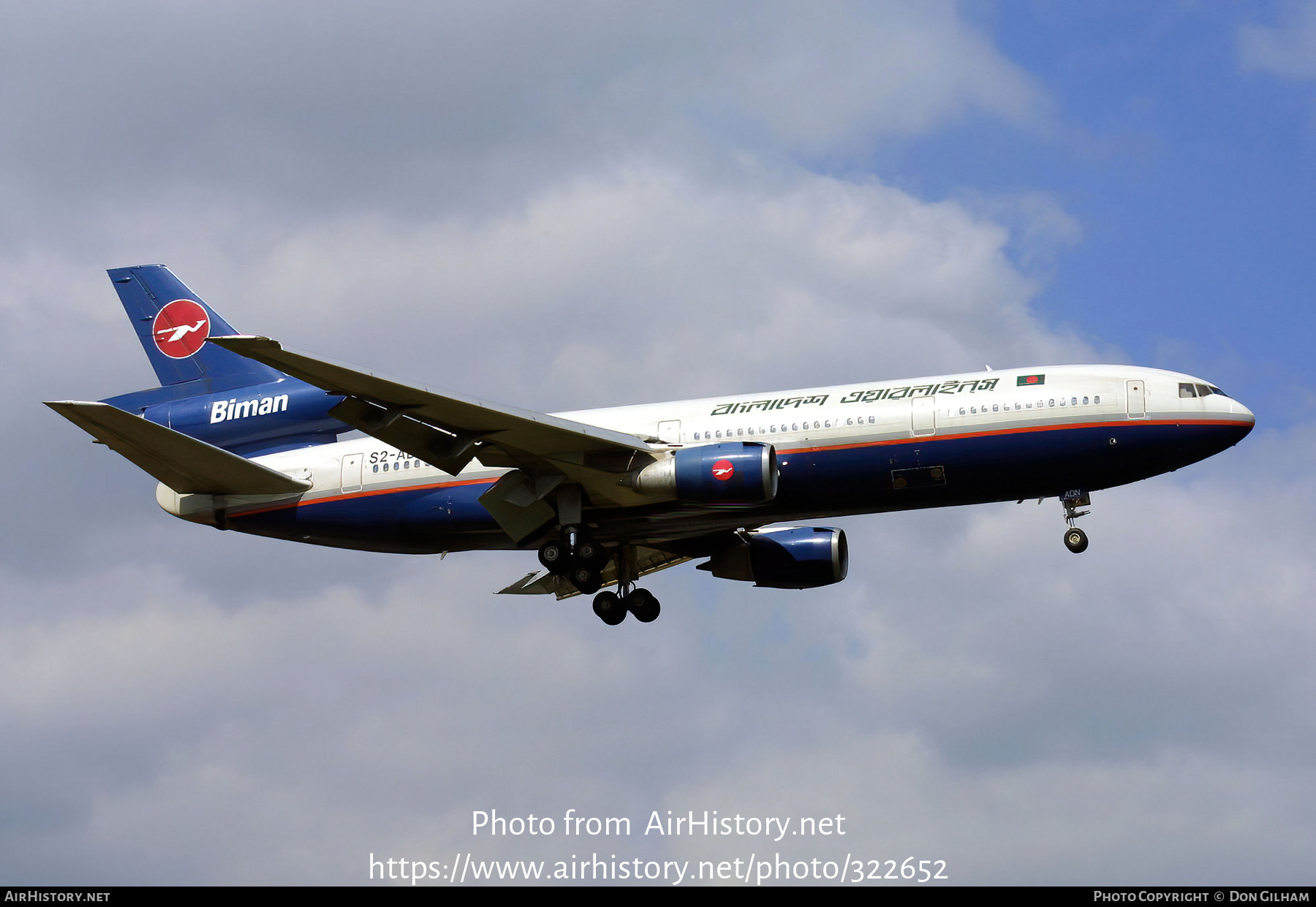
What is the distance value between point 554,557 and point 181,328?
50.2 feet

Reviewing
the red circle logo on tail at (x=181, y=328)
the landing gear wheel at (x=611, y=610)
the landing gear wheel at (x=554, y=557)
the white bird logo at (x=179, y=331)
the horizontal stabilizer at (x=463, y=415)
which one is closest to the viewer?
the horizontal stabilizer at (x=463, y=415)

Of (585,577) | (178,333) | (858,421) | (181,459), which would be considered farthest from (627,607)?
(178,333)

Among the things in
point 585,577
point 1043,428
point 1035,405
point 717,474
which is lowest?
point 585,577

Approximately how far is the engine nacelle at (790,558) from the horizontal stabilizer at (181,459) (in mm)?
13198

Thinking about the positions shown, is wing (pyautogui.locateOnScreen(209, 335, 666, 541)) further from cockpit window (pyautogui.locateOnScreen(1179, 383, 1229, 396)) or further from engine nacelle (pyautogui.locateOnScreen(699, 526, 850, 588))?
cockpit window (pyautogui.locateOnScreen(1179, 383, 1229, 396))

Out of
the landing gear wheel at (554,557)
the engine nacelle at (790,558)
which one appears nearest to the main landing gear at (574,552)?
the landing gear wheel at (554,557)

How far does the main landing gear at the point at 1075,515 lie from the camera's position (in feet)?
135

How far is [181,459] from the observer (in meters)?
44.4

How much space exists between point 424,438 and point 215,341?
8.79m

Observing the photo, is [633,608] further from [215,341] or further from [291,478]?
[215,341]

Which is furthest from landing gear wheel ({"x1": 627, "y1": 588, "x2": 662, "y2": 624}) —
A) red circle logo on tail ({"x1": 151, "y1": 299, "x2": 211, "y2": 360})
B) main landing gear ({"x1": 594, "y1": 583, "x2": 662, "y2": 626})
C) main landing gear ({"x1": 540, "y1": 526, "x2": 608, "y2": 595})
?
red circle logo on tail ({"x1": 151, "y1": 299, "x2": 211, "y2": 360})

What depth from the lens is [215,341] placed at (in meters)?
33.2

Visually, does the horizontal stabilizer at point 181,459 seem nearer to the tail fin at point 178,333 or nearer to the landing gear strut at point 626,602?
the tail fin at point 178,333

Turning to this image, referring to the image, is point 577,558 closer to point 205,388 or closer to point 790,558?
point 790,558
